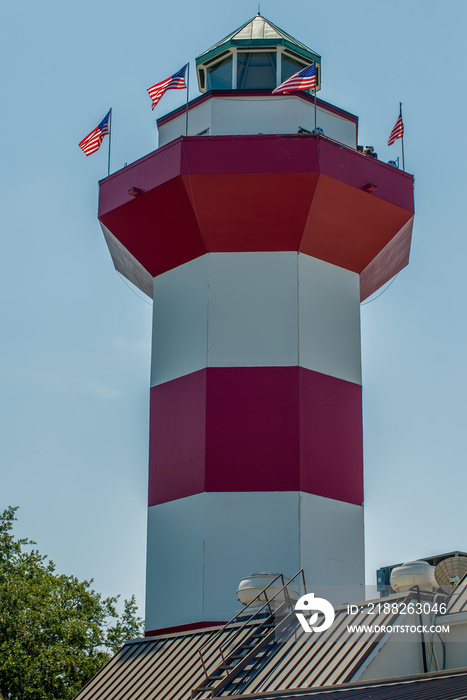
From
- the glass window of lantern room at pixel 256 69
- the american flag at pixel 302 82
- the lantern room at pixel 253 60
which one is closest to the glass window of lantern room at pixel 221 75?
the lantern room at pixel 253 60

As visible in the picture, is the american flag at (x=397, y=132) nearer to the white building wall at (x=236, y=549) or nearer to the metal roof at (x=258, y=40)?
the metal roof at (x=258, y=40)

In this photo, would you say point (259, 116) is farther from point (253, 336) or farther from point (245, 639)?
point (245, 639)

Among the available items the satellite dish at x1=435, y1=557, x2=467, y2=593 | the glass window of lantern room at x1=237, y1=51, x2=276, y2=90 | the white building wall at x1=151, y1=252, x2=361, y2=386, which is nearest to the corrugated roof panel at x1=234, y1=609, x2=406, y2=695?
the satellite dish at x1=435, y1=557, x2=467, y2=593

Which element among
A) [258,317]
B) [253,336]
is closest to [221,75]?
[258,317]

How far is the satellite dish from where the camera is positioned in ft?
61.8

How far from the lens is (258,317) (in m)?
26.2

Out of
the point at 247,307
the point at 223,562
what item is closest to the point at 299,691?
the point at 223,562

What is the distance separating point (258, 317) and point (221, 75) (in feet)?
26.3

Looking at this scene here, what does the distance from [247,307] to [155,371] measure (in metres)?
3.18

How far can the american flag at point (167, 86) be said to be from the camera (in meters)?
26.3

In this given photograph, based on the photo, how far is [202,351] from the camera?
86.0ft

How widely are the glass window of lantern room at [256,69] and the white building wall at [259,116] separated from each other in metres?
1.47

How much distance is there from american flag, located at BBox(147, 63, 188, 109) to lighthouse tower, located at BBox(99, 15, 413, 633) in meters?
1.24

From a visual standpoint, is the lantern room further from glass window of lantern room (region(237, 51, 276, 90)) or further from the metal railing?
the metal railing
